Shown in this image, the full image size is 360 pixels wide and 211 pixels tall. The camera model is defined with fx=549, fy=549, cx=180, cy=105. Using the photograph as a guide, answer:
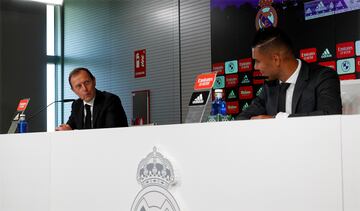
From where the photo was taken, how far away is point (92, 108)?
338 cm

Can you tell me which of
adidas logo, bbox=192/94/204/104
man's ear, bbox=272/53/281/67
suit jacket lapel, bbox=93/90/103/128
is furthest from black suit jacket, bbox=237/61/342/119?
suit jacket lapel, bbox=93/90/103/128

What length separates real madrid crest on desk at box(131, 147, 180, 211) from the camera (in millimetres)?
1741

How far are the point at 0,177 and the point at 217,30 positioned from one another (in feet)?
8.88

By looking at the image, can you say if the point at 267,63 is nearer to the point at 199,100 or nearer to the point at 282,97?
the point at 282,97

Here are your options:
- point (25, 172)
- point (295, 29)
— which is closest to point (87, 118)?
point (25, 172)

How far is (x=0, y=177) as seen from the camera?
2.71 meters

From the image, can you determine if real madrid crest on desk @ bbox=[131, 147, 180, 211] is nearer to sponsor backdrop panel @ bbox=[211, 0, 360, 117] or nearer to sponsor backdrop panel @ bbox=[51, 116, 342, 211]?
sponsor backdrop panel @ bbox=[51, 116, 342, 211]

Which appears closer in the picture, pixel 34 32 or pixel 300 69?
pixel 300 69

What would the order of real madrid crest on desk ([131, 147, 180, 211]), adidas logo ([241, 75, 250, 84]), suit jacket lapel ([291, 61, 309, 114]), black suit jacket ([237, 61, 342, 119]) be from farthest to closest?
1. adidas logo ([241, 75, 250, 84])
2. suit jacket lapel ([291, 61, 309, 114])
3. black suit jacket ([237, 61, 342, 119])
4. real madrid crest on desk ([131, 147, 180, 211])

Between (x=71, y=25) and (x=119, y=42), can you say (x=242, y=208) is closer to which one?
(x=119, y=42)

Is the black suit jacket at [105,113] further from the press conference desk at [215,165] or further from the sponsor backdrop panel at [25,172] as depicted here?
the press conference desk at [215,165]

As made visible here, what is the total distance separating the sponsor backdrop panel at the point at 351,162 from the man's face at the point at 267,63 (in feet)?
4.02

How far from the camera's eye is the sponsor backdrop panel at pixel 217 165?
136cm

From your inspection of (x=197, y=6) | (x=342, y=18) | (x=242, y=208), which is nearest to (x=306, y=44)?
(x=342, y=18)
